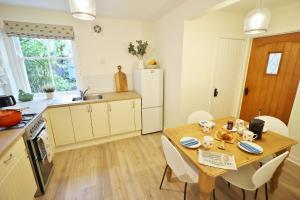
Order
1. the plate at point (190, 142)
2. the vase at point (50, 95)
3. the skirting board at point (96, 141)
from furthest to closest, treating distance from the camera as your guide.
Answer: the vase at point (50, 95), the skirting board at point (96, 141), the plate at point (190, 142)


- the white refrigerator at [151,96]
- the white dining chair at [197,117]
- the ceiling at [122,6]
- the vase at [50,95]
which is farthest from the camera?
the white refrigerator at [151,96]

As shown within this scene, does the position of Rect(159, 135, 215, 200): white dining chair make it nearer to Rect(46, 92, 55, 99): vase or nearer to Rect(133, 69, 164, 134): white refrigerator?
Rect(133, 69, 164, 134): white refrigerator

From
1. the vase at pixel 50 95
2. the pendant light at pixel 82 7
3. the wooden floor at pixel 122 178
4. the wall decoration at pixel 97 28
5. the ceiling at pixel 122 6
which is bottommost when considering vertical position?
the wooden floor at pixel 122 178

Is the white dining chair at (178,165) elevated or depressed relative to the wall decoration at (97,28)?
depressed

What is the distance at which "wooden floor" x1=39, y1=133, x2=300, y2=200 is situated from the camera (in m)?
1.62

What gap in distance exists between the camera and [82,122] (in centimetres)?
242

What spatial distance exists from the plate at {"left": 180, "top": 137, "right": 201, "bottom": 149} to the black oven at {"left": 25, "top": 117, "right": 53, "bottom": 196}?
4.96ft

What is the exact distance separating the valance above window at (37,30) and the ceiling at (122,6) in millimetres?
266

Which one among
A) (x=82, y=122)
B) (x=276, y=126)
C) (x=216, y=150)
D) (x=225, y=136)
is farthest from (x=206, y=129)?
(x=82, y=122)

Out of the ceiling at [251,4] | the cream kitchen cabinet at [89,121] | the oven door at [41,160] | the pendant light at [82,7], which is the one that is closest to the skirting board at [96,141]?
the cream kitchen cabinet at [89,121]

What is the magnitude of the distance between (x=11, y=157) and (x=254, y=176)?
1.93 meters

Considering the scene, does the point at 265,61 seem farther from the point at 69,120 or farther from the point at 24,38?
the point at 24,38

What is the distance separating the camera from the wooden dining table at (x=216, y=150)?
1.08m

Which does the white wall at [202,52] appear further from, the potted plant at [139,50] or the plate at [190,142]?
the plate at [190,142]
